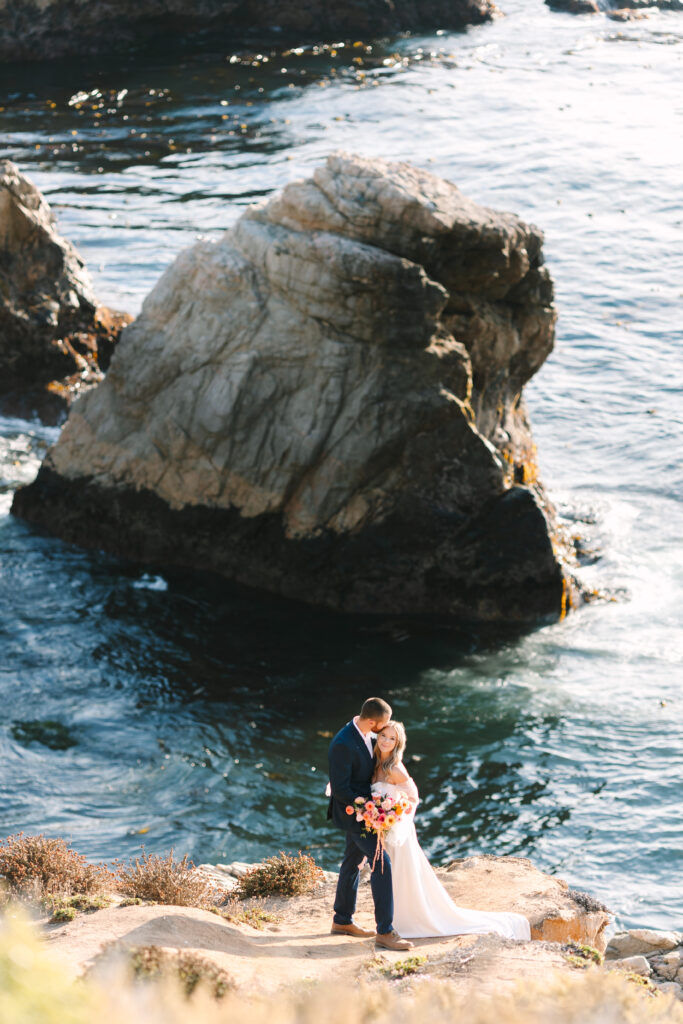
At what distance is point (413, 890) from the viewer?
29.3 feet

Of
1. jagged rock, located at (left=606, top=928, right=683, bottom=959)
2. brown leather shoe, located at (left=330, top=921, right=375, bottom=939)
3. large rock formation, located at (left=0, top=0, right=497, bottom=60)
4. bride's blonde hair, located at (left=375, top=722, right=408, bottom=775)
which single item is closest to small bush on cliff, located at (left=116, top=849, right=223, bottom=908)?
brown leather shoe, located at (left=330, top=921, right=375, bottom=939)

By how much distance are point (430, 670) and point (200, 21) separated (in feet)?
135

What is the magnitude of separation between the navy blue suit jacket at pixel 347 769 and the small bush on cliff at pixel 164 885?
1.67 meters

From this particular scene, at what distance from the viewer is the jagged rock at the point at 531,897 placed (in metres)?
9.17

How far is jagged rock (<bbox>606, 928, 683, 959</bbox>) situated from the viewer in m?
9.70

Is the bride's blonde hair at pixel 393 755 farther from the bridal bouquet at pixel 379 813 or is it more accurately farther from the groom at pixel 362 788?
the bridal bouquet at pixel 379 813

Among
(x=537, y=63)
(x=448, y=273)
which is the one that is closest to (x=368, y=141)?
(x=537, y=63)

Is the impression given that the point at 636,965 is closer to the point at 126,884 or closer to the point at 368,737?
the point at 368,737

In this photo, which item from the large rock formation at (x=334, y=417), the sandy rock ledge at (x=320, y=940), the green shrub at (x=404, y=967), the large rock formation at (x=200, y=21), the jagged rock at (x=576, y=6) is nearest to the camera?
the sandy rock ledge at (x=320, y=940)

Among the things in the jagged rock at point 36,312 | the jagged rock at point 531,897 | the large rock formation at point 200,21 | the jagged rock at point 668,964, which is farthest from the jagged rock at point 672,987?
the large rock formation at point 200,21

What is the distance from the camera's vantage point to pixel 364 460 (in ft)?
53.0

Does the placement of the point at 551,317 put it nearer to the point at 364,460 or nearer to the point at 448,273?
the point at 448,273

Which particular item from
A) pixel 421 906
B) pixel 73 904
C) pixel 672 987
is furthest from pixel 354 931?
pixel 672 987

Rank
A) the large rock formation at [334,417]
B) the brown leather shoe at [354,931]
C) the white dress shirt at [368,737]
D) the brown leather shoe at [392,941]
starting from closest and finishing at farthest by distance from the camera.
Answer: the brown leather shoe at [392,941]
the white dress shirt at [368,737]
the brown leather shoe at [354,931]
the large rock formation at [334,417]
